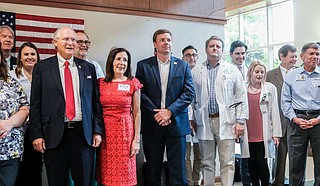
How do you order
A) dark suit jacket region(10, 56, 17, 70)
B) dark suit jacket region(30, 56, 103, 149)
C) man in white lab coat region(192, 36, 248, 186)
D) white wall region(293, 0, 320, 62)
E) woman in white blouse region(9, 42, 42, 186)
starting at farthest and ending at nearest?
white wall region(293, 0, 320, 62) → dark suit jacket region(10, 56, 17, 70) → man in white lab coat region(192, 36, 248, 186) → woman in white blouse region(9, 42, 42, 186) → dark suit jacket region(30, 56, 103, 149)

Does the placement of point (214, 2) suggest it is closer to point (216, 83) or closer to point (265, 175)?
point (216, 83)

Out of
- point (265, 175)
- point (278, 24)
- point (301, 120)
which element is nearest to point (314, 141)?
point (301, 120)

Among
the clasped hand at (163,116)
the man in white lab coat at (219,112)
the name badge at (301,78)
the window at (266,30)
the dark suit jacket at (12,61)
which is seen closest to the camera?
the clasped hand at (163,116)

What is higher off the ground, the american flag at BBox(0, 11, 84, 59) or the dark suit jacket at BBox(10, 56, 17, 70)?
the american flag at BBox(0, 11, 84, 59)

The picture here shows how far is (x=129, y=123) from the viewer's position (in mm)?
3162

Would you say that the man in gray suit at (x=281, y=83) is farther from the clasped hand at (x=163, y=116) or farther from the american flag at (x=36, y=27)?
the american flag at (x=36, y=27)

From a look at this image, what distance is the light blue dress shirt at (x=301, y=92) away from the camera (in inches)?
152

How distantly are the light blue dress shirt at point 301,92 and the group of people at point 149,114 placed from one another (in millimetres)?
Answer: 11

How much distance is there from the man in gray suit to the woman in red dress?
2.05 metres

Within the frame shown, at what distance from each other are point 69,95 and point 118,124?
1.69ft

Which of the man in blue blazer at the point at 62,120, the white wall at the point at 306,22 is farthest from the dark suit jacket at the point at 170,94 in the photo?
the white wall at the point at 306,22

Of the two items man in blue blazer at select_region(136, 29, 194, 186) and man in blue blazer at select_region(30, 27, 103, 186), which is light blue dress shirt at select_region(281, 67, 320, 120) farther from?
man in blue blazer at select_region(30, 27, 103, 186)

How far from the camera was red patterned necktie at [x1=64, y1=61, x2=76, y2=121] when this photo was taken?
9.24 ft

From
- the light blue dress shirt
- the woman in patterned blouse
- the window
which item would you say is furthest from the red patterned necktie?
the window
